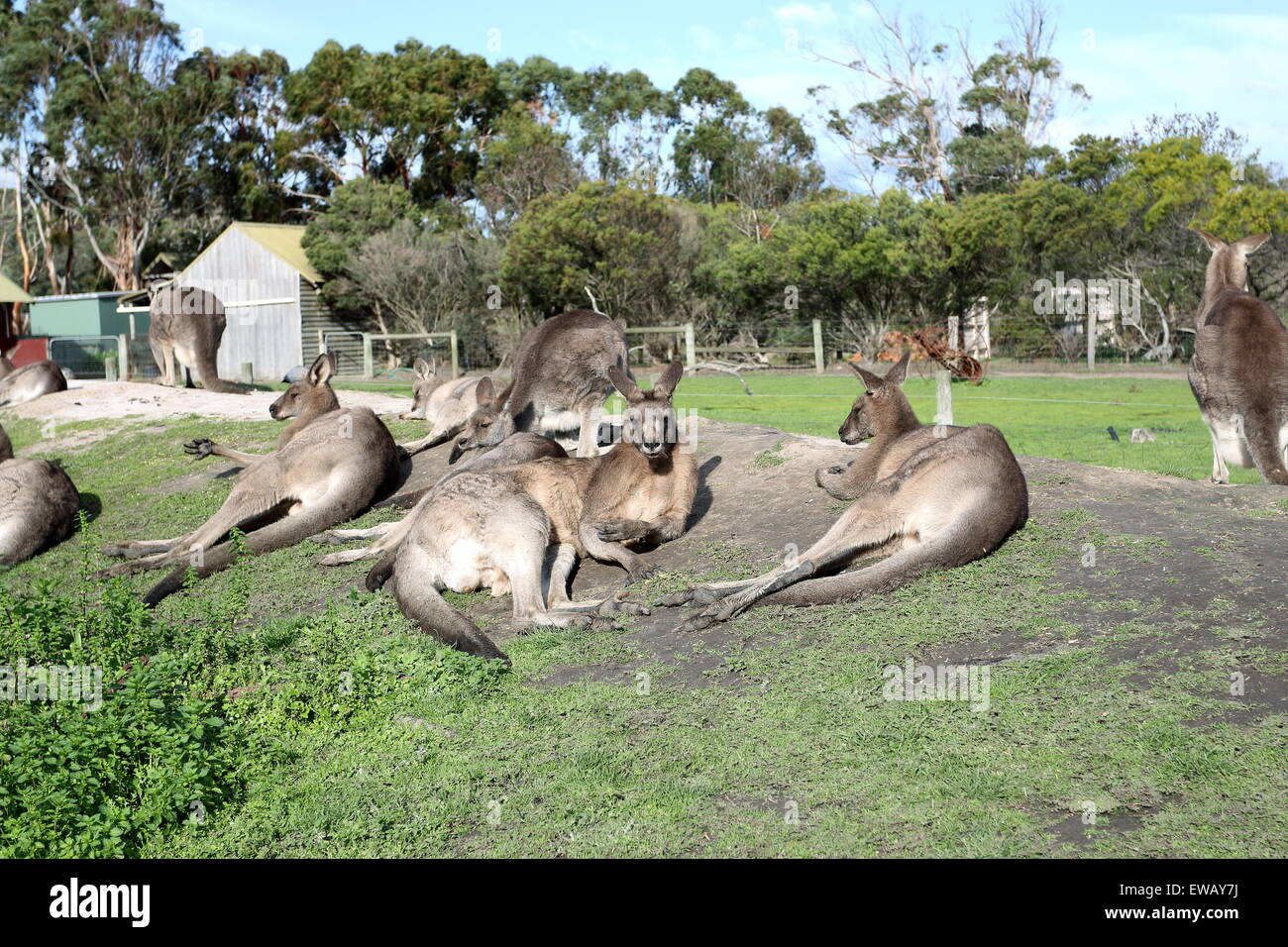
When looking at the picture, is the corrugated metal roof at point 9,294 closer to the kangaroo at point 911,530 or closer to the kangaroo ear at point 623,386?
the kangaroo ear at point 623,386

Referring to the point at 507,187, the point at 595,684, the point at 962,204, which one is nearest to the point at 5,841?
the point at 595,684

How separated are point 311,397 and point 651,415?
5.71 m

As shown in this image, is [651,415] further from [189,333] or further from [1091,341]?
[1091,341]

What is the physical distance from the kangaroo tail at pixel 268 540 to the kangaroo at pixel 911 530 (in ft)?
12.3

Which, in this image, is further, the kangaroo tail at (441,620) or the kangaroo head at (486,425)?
the kangaroo head at (486,425)

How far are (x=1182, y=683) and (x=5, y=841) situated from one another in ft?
15.1

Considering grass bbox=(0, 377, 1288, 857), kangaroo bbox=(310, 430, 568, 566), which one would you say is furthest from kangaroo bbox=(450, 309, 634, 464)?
grass bbox=(0, 377, 1288, 857)

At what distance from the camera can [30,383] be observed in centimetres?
1775

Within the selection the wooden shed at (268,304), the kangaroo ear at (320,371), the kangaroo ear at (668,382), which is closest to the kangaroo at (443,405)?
the kangaroo ear at (320,371)

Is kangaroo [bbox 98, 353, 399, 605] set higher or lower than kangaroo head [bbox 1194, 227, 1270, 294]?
lower

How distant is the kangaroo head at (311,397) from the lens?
12070 mm

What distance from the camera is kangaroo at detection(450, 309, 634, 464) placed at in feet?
34.6

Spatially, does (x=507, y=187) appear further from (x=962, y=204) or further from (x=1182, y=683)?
(x=1182, y=683)

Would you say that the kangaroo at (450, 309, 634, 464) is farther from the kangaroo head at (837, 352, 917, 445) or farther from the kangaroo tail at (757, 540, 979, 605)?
the kangaroo tail at (757, 540, 979, 605)
